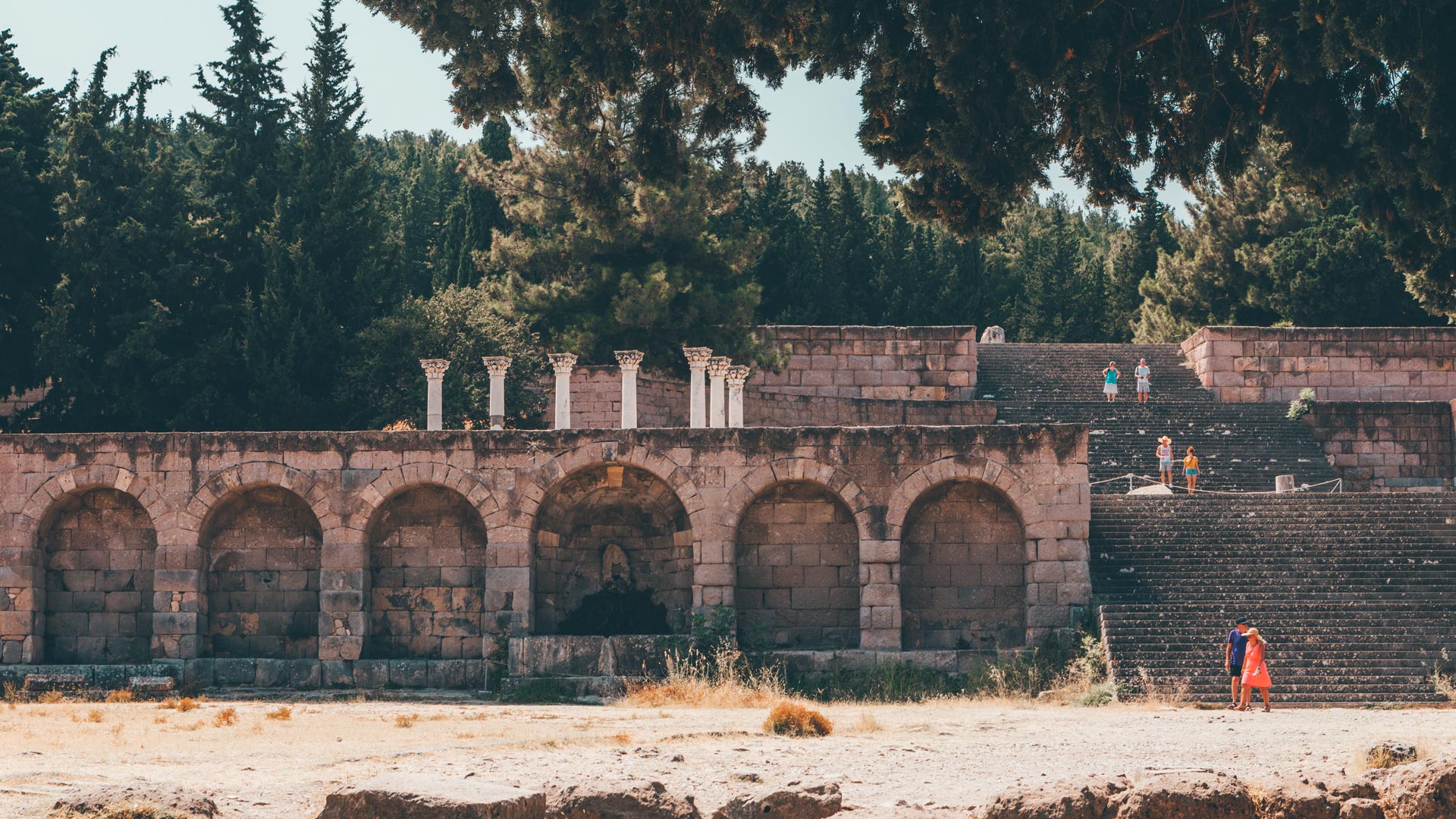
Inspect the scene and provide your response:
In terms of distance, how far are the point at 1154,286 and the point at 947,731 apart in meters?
31.4

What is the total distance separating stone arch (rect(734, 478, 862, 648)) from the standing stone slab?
14939 millimetres

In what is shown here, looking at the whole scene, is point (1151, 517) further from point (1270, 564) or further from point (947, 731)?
point (947, 731)

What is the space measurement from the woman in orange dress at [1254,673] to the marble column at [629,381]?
35.1 feet

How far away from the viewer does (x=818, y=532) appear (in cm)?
2770

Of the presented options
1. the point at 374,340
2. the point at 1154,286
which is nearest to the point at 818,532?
the point at 374,340

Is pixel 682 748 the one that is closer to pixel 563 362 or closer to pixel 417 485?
pixel 417 485

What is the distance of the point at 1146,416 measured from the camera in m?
36.2

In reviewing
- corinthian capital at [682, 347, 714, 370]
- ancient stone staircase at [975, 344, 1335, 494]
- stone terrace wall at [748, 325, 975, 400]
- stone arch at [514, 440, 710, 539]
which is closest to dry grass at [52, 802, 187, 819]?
stone arch at [514, 440, 710, 539]

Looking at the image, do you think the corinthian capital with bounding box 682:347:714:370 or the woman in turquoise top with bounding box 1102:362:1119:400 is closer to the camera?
the corinthian capital with bounding box 682:347:714:370

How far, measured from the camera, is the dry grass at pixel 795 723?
19.1 metres

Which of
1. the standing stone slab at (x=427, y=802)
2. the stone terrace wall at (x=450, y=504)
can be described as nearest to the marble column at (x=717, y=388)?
the stone terrace wall at (x=450, y=504)

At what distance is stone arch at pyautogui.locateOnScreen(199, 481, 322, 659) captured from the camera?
2806 centimetres

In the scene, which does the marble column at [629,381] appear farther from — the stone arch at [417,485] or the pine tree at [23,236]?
the pine tree at [23,236]

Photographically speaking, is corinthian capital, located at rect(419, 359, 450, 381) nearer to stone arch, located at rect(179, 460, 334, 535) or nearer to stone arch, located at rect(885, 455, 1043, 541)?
stone arch, located at rect(179, 460, 334, 535)
